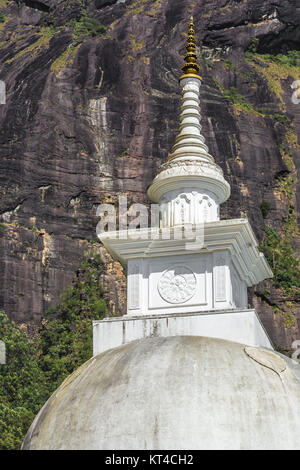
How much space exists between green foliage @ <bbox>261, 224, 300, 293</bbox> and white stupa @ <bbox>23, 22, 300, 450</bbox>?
49882mm

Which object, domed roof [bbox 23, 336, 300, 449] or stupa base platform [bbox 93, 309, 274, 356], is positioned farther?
stupa base platform [bbox 93, 309, 274, 356]

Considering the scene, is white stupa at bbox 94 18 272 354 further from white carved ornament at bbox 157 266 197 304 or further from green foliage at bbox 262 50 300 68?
green foliage at bbox 262 50 300 68

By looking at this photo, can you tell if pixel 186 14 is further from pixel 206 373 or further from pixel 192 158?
A: pixel 206 373

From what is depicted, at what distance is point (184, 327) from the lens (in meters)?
19.3

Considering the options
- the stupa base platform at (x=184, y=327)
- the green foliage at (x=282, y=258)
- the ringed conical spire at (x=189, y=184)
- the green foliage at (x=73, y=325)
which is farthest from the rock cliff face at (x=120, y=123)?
the stupa base platform at (x=184, y=327)

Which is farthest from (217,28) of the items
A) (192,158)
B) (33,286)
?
(192,158)

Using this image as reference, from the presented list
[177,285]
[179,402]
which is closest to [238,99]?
[177,285]

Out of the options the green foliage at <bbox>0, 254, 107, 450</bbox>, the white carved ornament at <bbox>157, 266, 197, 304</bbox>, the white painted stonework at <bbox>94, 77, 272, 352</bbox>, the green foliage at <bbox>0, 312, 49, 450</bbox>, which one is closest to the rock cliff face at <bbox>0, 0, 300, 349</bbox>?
the green foliage at <bbox>0, 254, 107, 450</bbox>

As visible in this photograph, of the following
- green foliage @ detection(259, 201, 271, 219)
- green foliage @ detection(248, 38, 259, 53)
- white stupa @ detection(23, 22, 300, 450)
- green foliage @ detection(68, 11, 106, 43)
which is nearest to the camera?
white stupa @ detection(23, 22, 300, 450)

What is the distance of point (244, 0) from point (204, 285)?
2843 inches

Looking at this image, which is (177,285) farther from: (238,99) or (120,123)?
(238,99)

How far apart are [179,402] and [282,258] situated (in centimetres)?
5865

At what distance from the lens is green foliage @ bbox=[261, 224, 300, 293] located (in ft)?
237

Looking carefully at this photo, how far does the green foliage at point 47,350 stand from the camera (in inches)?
2064
